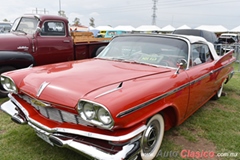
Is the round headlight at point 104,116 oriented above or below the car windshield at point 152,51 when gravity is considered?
below

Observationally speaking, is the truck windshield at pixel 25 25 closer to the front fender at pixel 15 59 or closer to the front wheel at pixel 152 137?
the front fender at pixel 15 59

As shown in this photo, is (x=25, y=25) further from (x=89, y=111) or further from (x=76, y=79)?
(x=89, y=111)

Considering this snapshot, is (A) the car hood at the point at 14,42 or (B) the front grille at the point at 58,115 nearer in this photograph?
(B) the front grille at the point at 58,115

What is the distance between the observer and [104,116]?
1.79 metres

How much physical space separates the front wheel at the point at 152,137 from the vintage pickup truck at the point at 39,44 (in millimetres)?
3462

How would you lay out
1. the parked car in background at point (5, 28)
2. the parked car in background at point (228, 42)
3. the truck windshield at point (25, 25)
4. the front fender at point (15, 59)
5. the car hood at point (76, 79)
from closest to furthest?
the car hood at point (76, 79)
the front fender at point (15, 59)
the truck windshield at point (25, 25)
the parked car in background at point (5, 28)
the parked car in background at point (228, 42)

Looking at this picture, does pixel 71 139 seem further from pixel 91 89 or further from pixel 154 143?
pixel 154 143

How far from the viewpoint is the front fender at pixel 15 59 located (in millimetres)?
4347

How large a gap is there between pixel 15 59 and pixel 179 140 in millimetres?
3649

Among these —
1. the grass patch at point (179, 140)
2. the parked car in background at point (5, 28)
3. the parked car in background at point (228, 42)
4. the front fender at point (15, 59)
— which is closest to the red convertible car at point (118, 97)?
the grass patch at point (179, 140)

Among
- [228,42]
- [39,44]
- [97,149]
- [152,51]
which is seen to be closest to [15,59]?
[39,44]

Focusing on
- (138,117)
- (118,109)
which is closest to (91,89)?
(118,109)

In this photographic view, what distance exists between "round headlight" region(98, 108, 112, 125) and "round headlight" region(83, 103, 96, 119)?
2.4 inches

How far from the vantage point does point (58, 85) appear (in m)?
2.17
